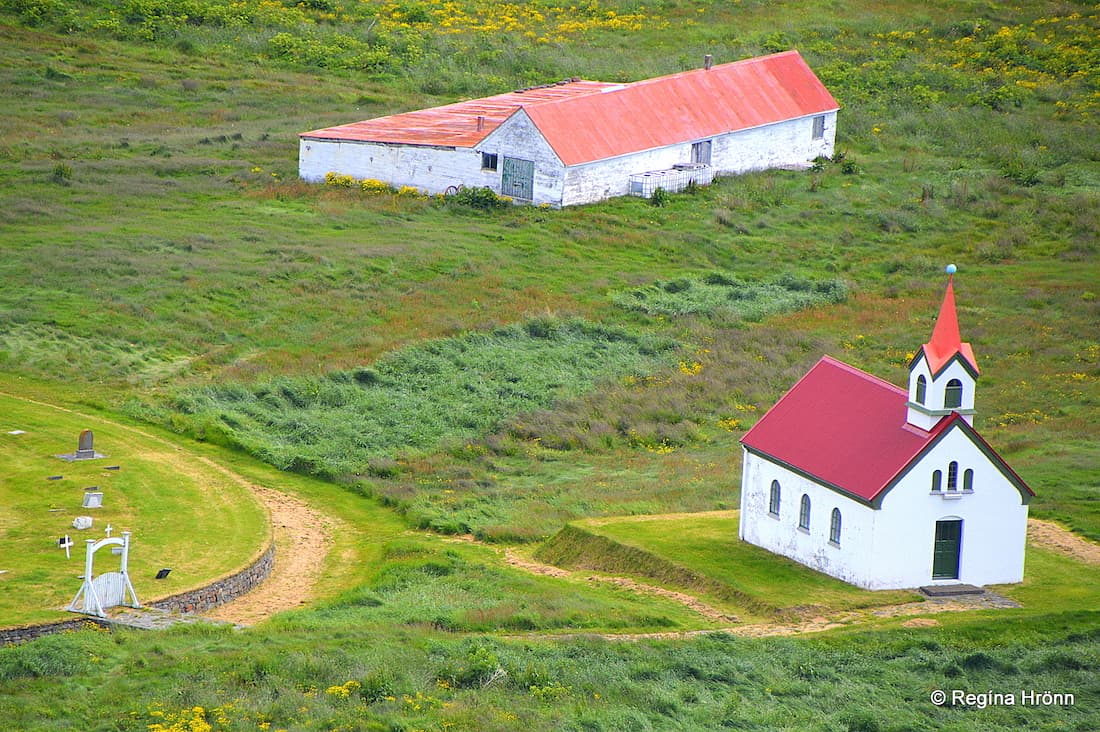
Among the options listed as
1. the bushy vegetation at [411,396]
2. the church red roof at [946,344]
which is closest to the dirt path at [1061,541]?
the church red roof at [946,344]

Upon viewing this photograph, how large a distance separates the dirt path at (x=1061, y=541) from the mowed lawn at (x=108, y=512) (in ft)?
63.3

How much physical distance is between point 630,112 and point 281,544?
39460 mm

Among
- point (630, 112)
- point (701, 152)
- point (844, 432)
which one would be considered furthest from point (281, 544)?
point (701, 152)

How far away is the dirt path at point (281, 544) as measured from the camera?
3447 cm

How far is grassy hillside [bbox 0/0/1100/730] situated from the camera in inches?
1145

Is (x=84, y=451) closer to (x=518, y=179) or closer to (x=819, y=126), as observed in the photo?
(x=518, y=179)

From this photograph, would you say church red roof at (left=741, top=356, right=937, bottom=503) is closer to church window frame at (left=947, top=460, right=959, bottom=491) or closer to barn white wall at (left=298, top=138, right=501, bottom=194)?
church window frame at (left=947, top=460, right=959, bottom=491)

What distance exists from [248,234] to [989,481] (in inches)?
1424

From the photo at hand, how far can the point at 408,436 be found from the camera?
4769 centimetres

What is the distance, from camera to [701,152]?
75.3 meters

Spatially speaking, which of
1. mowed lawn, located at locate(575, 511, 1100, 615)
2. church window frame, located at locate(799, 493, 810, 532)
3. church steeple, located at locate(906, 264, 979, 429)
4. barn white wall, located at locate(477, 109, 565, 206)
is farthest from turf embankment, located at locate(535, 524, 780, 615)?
barn white wall, located at locate(477, 109, 565, 206)

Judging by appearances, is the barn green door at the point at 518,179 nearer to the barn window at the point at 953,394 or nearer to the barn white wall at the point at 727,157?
the barn white wall at the point at 727,157

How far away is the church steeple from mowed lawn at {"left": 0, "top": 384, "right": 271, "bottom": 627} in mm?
15785

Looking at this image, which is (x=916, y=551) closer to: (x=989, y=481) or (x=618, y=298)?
(x=989, y=481)
